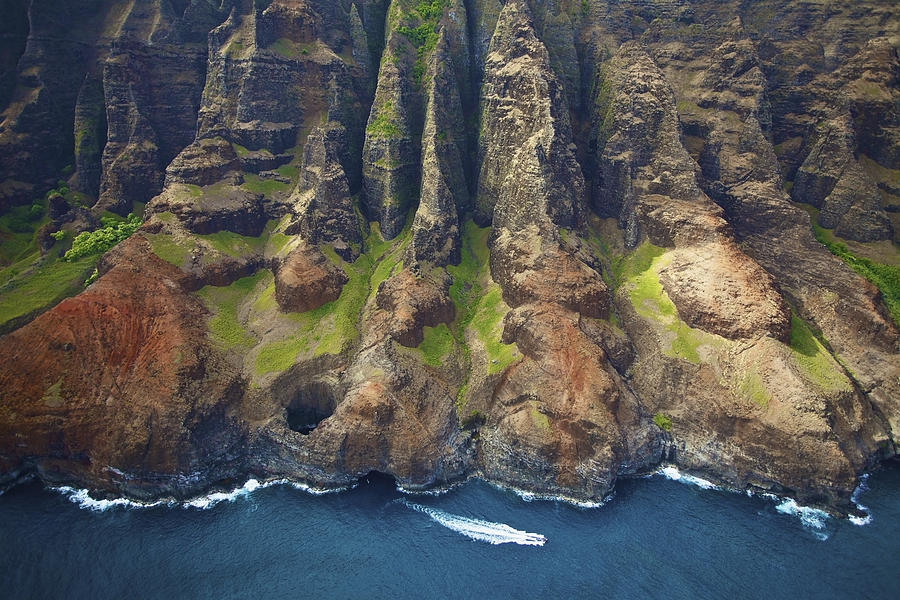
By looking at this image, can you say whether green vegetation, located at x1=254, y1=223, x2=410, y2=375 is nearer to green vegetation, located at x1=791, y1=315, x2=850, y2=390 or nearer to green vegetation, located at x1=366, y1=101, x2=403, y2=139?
green vegetation, located at x1=366, y1=101, x2=403, y2=139

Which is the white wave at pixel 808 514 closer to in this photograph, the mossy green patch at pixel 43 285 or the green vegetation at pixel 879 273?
the green vegetation at pixel 879 273

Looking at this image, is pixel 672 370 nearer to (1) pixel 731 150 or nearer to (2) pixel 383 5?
(1) pixel 731 150

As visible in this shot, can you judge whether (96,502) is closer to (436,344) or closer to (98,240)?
(436,344)

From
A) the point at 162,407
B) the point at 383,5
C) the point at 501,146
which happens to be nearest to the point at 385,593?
the point at 162,407

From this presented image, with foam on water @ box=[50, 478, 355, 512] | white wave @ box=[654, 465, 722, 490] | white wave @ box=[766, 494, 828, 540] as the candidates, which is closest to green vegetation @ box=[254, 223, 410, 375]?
foam on water @ box=[50, 478, 355, 512]

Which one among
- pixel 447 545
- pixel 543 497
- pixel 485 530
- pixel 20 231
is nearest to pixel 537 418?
pixel 543 497

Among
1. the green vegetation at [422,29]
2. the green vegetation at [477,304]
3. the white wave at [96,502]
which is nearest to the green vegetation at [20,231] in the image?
the white wave at [96,502]
